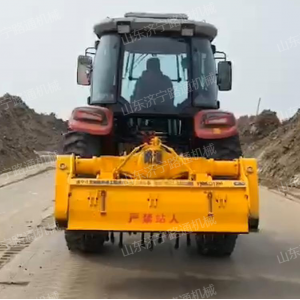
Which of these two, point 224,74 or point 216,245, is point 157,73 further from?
point 216,245

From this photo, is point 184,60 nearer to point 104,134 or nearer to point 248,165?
point 104,134

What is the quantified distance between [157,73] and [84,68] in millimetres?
926

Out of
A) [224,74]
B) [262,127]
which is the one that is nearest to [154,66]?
[224,74]

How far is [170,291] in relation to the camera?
5805mm

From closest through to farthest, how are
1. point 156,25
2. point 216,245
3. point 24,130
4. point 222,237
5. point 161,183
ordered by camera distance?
point 161,183
point 156,25
point 222,237
point 216,245
point 24,130

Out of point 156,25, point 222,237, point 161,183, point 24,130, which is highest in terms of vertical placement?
point 156,25

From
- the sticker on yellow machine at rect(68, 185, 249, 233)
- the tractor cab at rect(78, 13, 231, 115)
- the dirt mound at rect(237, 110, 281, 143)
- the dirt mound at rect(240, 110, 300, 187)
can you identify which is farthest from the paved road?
the dirt mound at rect(237, 110, 281, 143)

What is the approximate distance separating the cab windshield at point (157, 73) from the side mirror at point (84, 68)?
0.33m

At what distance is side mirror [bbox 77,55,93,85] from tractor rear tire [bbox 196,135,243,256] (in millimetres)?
1698

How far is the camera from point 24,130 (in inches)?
1789

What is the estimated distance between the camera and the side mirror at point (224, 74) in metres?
7.46

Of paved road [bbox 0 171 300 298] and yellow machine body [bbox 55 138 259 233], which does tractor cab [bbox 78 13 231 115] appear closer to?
yellow machine body [bbox 55 138 259 233]

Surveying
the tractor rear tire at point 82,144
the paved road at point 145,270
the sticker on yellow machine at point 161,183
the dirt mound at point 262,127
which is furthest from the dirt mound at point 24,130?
the sticker on yellow machine at point 161,183

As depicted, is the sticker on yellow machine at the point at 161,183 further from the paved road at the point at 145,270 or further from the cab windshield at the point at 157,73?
the cab windshield at the point at 157,73
